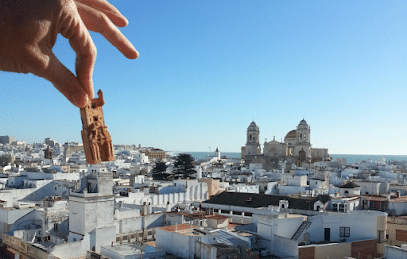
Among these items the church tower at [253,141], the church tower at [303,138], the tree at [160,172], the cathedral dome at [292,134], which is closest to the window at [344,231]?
the tree at [160,172]

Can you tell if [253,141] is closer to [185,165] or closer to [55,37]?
[185,165]

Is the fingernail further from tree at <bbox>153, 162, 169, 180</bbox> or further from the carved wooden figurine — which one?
tree at <bbox>153, 162, 169, 180</bbox>

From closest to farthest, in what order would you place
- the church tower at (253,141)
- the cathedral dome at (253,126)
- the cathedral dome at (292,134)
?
the church tower at (253,141) < the cathedral dome at (253,126) < the cathedral dome at (292,134)

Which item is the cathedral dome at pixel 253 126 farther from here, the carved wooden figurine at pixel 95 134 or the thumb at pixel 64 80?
the thumb at pixel 64 80

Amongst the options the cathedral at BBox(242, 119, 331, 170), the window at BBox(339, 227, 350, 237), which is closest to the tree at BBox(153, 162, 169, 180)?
the window at BBox(339, 227, 350, 237)

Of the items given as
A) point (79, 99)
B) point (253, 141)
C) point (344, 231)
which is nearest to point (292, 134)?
point (253, 141)
